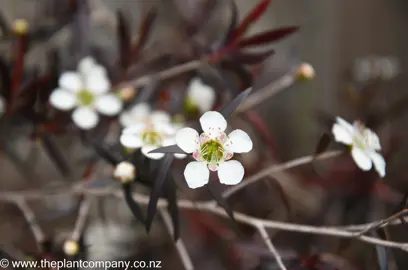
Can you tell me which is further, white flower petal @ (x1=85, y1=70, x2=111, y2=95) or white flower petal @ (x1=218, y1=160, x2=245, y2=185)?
white flower petal @ (x1=85, y1=70, x2=111, y2=95)

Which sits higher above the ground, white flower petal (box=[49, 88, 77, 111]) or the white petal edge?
white flower petal (box=[49, 88, 77, 111])

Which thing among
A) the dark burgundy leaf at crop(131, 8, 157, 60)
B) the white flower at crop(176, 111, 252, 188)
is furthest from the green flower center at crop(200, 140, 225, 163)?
the dark burgundy leaf at crop(131, 8, 157, 60)

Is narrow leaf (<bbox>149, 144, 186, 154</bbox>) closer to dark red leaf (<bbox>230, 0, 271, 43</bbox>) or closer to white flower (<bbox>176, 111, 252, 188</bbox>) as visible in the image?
white flower (<bbox>176, 111, 252, 188</bbox>)

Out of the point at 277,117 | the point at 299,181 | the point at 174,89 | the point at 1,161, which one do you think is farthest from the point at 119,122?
the point at 277,117

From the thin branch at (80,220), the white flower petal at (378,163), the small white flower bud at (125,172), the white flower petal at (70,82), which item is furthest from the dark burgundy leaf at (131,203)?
the white flower petal at (378,163)

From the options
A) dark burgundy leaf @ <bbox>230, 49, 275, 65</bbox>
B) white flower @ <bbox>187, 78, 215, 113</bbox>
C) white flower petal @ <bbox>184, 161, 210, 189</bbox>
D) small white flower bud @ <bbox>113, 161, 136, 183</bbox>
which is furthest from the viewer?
white flower @ <bbox>187, 78, 215, 113</bbox>

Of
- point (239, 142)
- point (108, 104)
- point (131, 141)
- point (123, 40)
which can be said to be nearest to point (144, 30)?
point (123, 40)
